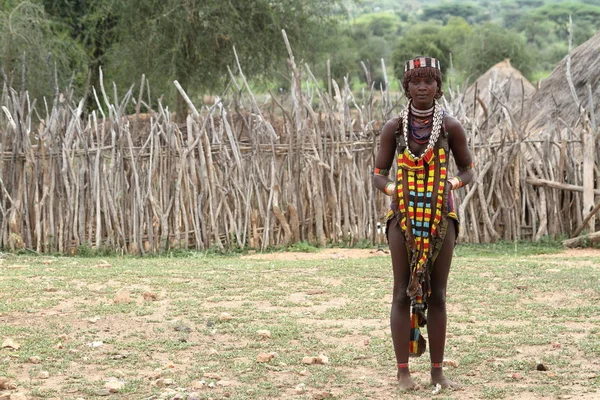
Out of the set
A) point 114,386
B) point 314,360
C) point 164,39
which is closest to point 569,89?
point 164,39

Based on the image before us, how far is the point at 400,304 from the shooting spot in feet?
14.1

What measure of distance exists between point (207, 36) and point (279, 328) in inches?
501

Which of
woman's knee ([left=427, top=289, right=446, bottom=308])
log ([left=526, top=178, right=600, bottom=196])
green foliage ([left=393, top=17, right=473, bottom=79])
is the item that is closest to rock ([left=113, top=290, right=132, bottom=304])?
woman's knee ([left=427, top=289, right=446, bottom=308])

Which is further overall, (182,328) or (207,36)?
(207,36)

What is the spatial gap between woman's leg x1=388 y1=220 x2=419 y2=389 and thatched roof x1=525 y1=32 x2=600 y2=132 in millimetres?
8505

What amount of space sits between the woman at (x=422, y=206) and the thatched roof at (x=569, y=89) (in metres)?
8.42

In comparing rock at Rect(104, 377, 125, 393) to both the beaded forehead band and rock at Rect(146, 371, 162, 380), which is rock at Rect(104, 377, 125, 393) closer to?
rock at Rect(146, 371, 162, 380)

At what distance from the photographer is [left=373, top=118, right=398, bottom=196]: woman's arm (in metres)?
4.27

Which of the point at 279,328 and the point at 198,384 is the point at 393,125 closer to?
the point at 198,384

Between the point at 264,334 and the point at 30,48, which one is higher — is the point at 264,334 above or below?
below

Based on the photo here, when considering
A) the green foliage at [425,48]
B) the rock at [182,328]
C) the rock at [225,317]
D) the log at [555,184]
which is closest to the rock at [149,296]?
the rock at [225,317]

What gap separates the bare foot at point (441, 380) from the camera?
4.32 meters

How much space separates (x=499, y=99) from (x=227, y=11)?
8.42 meters

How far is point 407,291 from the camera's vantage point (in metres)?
4.20
